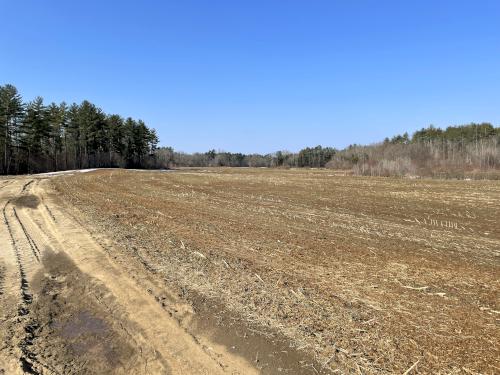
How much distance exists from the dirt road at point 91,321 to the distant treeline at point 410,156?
59.6 metres

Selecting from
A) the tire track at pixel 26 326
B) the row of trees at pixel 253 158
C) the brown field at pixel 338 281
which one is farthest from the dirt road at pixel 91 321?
the row of trees at pixel 253 158

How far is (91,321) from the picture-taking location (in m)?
5.05

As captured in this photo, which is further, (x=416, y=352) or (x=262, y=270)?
(x=262, y=270)

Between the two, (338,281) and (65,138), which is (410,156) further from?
(338,281)

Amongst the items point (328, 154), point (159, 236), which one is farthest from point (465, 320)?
point (328, 154)

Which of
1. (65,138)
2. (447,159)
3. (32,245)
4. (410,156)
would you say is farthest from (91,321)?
(410,156)

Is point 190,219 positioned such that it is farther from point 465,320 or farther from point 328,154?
point 328,154

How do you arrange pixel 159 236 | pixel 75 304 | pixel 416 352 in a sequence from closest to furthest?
pixel 416 352 → pixel 75 304 → pixel 159 236

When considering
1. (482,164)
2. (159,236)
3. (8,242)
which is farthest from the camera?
(482,164)

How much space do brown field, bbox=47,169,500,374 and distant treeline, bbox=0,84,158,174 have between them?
5287 centimetres

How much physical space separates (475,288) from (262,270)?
3796mm

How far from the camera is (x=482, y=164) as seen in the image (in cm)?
6894

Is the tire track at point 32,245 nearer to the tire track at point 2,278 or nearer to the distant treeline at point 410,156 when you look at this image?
the tire track at point 2,278

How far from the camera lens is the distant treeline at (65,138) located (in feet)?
183
